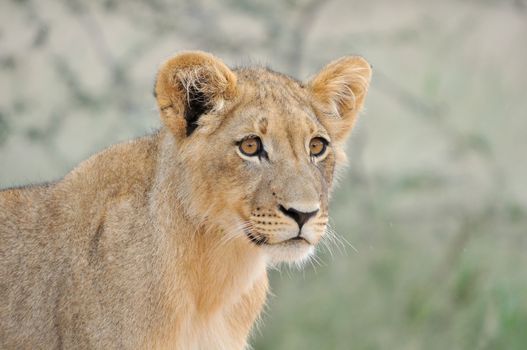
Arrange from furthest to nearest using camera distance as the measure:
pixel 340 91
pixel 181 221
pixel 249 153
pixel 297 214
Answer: pixel 340 91
pixel 181 221
pixel 249 153
pixel 297 214

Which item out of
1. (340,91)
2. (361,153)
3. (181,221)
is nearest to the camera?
(181,221)

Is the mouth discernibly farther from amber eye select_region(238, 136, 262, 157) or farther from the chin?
amber eye select_region(238, 136, 262, 157)

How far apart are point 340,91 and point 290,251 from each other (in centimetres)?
90

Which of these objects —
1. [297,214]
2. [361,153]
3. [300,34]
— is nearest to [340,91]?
[297,214]

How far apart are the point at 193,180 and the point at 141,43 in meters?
4.30

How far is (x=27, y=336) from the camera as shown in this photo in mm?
5121

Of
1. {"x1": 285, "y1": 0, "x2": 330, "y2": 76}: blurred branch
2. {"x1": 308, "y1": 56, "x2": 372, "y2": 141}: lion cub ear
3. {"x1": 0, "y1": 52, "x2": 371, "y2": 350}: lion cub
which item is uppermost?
{"x1": 285, "y1": 0, "x2": 330, "y2": 76}: blurred branch

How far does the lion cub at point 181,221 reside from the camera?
488 centimetres

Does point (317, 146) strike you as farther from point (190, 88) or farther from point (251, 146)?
point (190, 88)

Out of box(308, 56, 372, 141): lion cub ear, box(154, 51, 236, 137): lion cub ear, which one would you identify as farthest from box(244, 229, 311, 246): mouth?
box(308, 56, 372, 141): lion cub ear

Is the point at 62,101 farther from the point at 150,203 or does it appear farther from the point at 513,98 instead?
the point at 150,203

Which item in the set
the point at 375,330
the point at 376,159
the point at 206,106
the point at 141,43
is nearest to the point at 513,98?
the point at 376,159

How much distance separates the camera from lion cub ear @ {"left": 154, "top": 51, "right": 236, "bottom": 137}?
500 centimetres

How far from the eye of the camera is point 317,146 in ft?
16.6
